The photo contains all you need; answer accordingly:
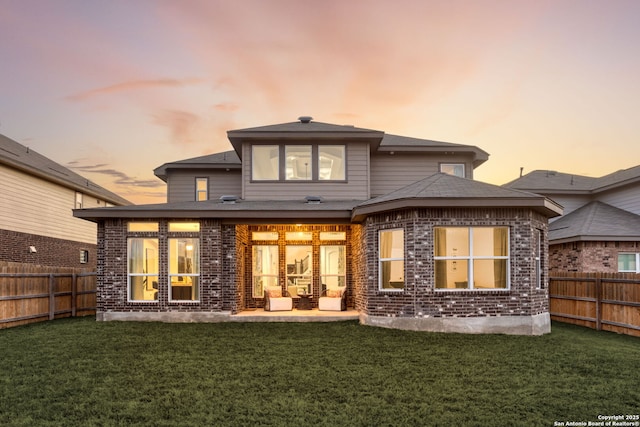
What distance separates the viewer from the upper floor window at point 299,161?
1662 centimetres

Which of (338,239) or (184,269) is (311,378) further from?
(338,239)

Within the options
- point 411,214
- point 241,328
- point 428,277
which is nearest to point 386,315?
point 428,277

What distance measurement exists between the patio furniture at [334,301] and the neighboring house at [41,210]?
13.4 metres

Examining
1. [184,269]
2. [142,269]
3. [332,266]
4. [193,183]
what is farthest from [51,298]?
[332,266]

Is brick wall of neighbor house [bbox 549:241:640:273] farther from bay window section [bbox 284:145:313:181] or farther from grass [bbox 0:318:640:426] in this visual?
bay window section [bbox 284:145:313:181]

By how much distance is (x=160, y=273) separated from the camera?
13930mm

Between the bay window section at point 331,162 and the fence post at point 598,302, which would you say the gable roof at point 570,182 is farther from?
the bay window section at point 331,162

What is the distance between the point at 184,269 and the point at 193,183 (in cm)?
673

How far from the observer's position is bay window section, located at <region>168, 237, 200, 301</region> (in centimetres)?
1393

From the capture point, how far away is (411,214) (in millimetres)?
12031

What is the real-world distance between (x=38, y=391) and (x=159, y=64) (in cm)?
1329

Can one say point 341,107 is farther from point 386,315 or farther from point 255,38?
point 386,315

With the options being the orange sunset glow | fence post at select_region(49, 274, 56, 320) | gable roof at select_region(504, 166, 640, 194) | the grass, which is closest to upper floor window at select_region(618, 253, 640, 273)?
gable roof at select_region(504, 166, 640, 194)

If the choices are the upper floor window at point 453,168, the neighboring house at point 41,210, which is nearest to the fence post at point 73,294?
the neighboring house at point 41,210
